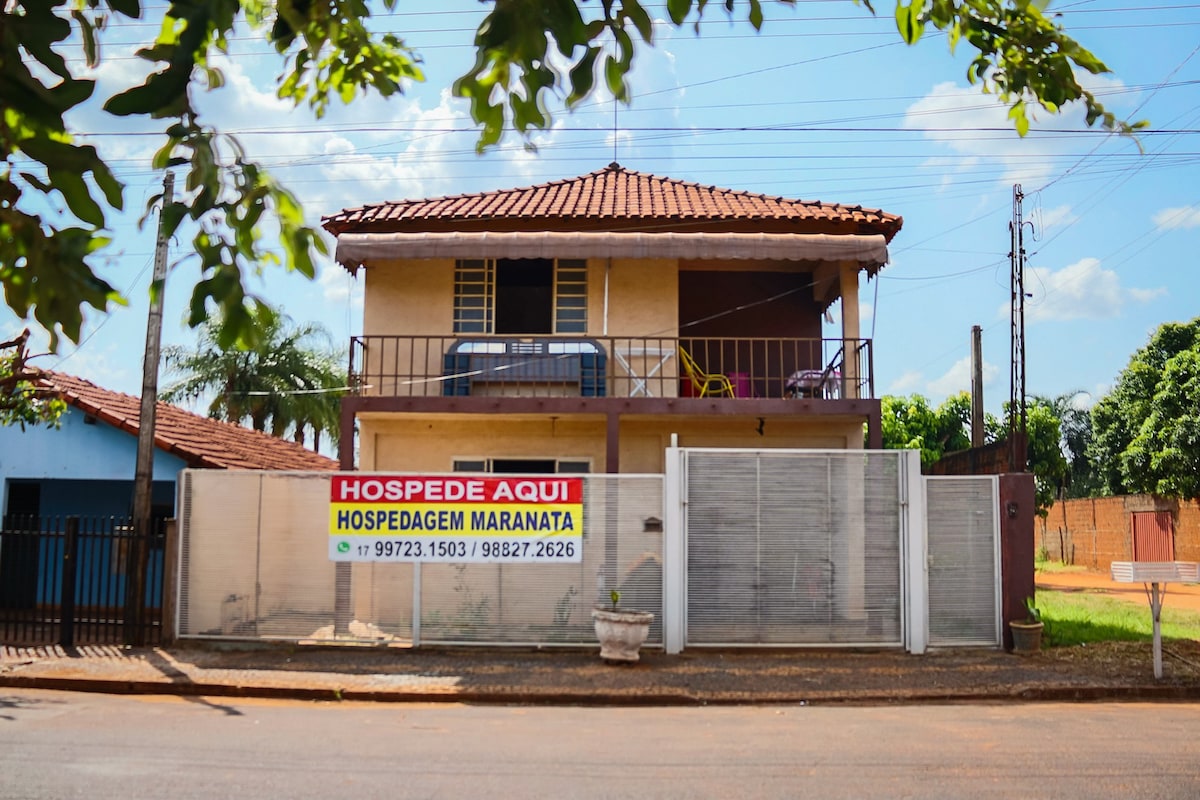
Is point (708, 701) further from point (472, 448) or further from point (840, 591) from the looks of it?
point (472, 448)

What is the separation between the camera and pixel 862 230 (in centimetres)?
1636

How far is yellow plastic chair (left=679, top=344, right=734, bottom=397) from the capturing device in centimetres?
1581

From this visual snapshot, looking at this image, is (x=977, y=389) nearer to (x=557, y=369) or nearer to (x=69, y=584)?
(x=557, y=369)

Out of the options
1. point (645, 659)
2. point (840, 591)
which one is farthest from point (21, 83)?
point (840, 591)

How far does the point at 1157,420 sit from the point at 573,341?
20581 mm

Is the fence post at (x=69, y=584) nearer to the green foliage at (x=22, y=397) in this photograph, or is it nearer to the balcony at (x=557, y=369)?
the green foliage at (x=22, y=397)

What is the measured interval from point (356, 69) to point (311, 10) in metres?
0.97

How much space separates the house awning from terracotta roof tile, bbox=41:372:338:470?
378 centimetres

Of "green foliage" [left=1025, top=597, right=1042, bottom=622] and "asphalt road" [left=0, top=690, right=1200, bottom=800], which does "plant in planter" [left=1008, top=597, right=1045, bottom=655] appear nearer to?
"green foliage" [left=1025, top=597, right=1042, bottom=622]

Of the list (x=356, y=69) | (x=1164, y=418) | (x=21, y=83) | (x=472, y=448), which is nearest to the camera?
(x=21, y=83)

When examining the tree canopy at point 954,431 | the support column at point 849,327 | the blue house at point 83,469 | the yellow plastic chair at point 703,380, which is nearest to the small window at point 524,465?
the yellow plastic chair at point 703,380

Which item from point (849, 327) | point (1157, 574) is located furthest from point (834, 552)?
point (849, 327)

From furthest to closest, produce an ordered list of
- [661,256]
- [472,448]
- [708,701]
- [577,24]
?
[472,448]
[661,256]
[708,701]
[577,24]

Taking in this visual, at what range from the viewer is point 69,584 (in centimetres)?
1210
